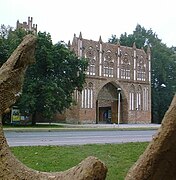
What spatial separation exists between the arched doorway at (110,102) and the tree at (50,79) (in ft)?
38.2

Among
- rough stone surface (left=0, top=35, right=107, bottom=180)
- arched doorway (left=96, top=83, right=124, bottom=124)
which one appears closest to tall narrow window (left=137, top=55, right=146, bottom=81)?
arched doorway (left=96, top=83, right=124, bottom=124)

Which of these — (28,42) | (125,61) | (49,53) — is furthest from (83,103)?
(28,42)

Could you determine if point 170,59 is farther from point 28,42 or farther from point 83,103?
point 28,42

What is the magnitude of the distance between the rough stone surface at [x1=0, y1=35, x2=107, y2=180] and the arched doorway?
39927 millimetres

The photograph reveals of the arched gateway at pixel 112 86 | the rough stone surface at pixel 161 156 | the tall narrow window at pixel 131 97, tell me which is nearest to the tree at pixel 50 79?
the arched gateway at pixel 112 86

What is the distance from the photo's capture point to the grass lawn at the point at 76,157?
8000 millimetres

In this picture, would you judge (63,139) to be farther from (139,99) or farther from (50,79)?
(139,99)

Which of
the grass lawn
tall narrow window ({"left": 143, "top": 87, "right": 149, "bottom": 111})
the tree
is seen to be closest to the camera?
the grass lawn

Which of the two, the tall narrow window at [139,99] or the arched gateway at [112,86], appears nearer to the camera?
the arched gateway at [112,86]

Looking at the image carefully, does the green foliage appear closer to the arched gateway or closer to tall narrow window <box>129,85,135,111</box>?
the arched gateway

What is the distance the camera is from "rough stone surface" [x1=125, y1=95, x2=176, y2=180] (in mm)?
2031

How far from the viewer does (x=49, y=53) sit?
100 feet

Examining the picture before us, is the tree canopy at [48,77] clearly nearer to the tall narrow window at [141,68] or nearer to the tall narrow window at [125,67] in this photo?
the tall narrow window at [125,67]

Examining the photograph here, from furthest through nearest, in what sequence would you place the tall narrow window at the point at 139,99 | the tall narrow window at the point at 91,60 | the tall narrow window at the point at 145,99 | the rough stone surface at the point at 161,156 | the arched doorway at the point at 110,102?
the tall narrow window at the point at 145,99 → the tall narrow window at the point at 139,99 → the arched doorway at the point at 110,102 → the tall narrow window at the point at 91,60 → the rough stone surface at the point at 161,156
